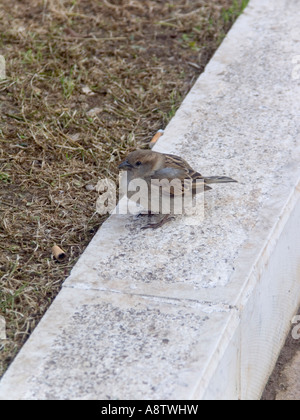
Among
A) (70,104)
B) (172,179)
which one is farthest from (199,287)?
(70,104)

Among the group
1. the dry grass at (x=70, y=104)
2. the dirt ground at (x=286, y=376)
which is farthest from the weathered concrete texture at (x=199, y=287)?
the dry grass at (x=70, y=104)

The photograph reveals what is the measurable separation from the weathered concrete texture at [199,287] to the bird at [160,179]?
5.3 inches

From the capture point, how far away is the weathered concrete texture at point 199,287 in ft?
8.93

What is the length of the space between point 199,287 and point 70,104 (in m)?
2.00

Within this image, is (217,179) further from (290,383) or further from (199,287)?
(290,383)

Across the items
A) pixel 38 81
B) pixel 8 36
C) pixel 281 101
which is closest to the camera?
pixel 281 101

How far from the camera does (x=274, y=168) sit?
392cm

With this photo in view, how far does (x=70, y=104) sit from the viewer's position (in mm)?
4668

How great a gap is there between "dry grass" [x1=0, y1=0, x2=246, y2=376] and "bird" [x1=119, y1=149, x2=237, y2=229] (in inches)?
13.3

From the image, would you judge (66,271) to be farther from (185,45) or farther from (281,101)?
(185,45)

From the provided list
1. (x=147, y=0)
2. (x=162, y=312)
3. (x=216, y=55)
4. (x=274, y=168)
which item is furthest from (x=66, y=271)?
(x=147, y=0)

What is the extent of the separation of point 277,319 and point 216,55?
88.0 inches

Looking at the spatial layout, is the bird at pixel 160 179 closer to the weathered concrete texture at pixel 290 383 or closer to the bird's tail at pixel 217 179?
the bird's tail at pixel 217 179

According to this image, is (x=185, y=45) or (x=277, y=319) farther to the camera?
(x=185, y=45)
